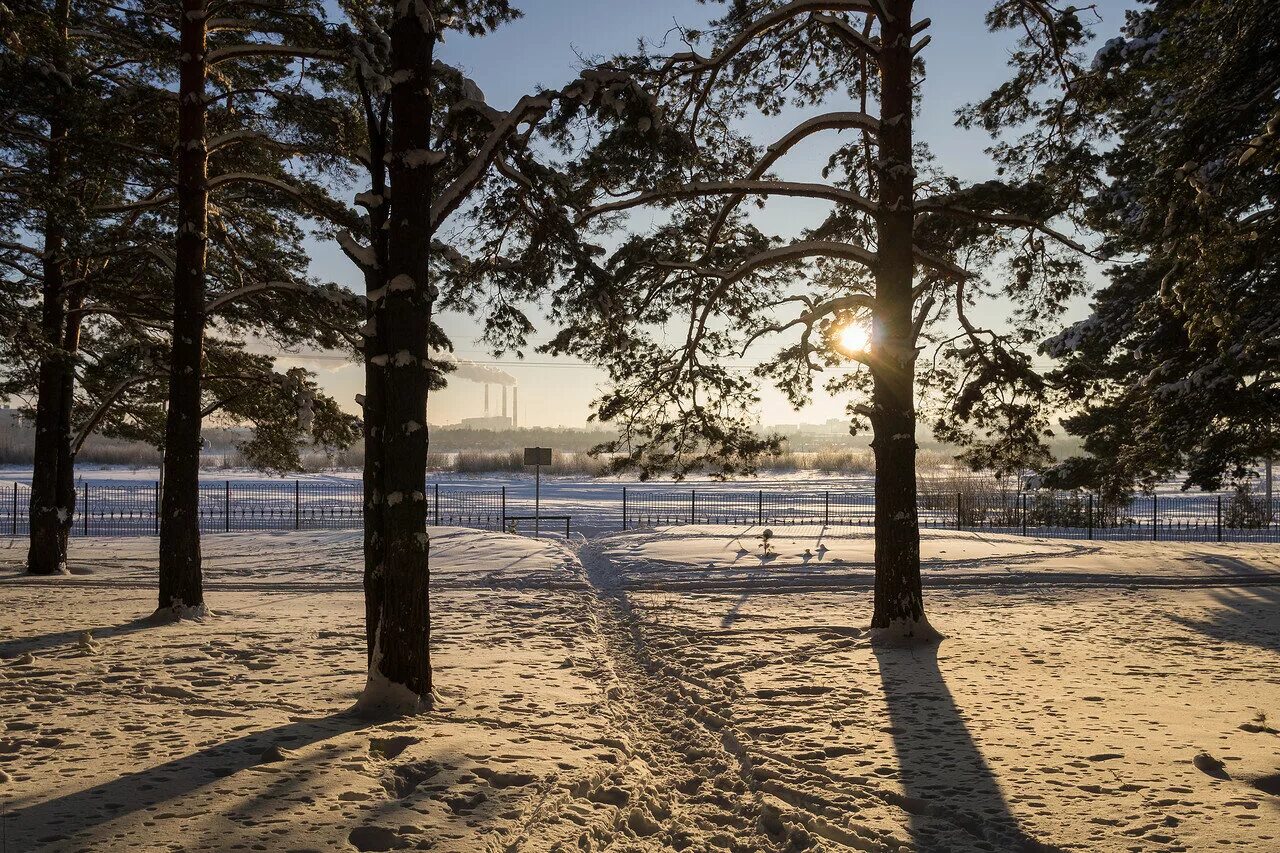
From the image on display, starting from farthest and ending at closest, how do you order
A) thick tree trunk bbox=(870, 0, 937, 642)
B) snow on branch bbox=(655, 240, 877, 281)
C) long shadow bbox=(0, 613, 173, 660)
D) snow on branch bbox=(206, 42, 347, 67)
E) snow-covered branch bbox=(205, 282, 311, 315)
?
snow-covered branch bbox=(205, 282, 311, 315) → snow on branch bbox=(655, 240, 877, 281) → snow on branch bbox=(206, 42, 347, 67) → thick tree trunk bbox=(870, 0, 937, 642) → long shadow bbox=(0, 613, 173, 660)

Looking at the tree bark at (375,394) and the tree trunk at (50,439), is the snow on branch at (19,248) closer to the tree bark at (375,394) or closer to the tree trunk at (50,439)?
the tree trunk at (50,439)

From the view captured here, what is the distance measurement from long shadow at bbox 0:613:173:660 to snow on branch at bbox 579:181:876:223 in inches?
293

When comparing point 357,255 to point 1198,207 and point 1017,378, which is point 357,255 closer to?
point 1198,207

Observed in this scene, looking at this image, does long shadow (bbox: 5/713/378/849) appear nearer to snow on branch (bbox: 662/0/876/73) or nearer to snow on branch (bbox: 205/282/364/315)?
snow on branch (bbox: 205/282/364/315)

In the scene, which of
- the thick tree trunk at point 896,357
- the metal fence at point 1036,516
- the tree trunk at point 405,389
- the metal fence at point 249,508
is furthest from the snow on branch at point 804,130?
the metal fence at point 1036,516

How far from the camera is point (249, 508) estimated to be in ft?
126

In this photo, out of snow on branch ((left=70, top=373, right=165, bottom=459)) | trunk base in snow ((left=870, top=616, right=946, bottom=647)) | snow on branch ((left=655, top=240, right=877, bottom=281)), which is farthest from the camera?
snow on branch ((left=70, top=373, right=165, bottom=459))

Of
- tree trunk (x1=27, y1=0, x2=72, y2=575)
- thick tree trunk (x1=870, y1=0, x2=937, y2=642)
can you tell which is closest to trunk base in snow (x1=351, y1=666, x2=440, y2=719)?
thick tree trunk (x1=870, y1=0, x2=937, y2=642)

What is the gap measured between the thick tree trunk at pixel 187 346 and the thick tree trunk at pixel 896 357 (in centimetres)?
873

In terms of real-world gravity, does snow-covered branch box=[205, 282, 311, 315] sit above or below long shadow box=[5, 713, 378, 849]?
above

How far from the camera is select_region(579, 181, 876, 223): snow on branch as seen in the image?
30.5ft


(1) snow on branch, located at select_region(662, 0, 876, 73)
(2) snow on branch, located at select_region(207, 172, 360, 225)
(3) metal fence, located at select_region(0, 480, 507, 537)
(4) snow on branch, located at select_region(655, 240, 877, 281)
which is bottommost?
(3) metal fence, located at select_region(0, 480, 507, 537)

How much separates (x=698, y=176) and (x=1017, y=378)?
16.9 ft

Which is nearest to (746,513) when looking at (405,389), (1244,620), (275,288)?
(1244,620)
